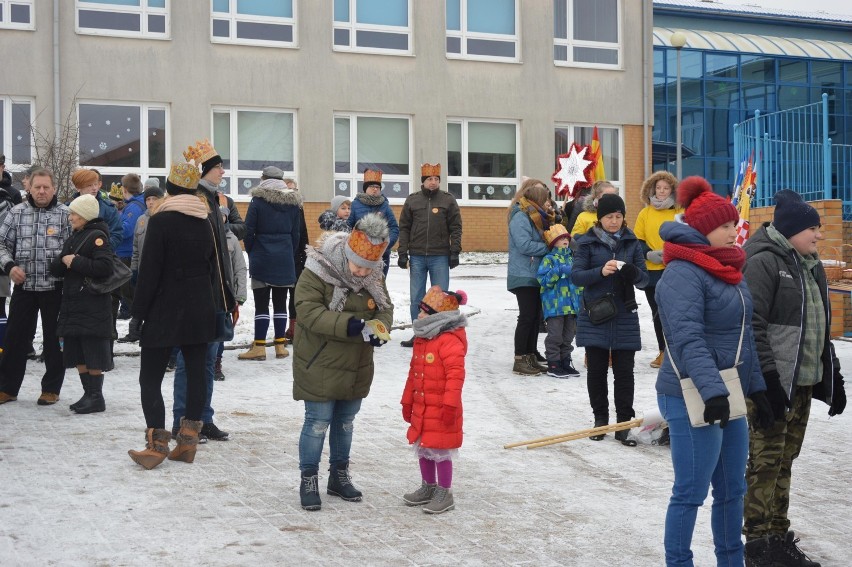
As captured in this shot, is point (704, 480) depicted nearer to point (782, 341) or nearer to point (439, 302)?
point (782, 341)

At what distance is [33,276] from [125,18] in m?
18.1

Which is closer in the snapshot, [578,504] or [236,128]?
[578,504]

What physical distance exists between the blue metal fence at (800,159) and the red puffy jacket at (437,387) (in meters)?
9.18

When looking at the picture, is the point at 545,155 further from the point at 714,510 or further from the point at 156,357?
the point at 714,510

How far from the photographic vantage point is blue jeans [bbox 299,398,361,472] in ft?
21.2

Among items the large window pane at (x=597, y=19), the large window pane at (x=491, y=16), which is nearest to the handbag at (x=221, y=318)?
the large window pane at (x=491, y=16)

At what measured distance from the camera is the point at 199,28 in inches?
1035

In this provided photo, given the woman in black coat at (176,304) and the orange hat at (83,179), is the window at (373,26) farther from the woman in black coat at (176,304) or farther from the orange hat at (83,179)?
the woman in black coat at (176,304)

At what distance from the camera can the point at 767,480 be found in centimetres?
564

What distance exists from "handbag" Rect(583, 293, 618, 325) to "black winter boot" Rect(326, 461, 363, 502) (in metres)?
2.60

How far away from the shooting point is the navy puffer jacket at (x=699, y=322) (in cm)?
495

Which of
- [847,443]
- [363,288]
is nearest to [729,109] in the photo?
[847,443]

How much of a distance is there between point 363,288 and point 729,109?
34371mm

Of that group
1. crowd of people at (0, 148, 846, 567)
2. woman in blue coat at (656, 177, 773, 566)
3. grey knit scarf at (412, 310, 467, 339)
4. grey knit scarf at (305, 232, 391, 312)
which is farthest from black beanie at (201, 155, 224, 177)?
woman in blue coat at (656, 177, 773, 566)
